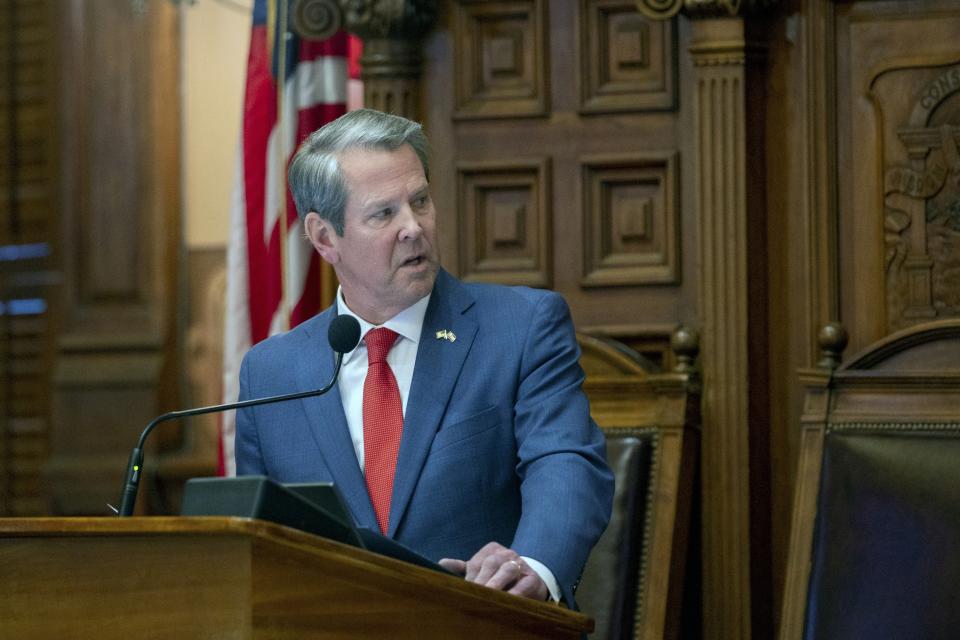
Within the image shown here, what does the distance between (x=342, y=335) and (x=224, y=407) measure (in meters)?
0.23

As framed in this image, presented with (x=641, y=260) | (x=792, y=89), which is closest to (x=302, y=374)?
(x=641, y=260)

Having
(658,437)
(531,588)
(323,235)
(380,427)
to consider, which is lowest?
(531,588)

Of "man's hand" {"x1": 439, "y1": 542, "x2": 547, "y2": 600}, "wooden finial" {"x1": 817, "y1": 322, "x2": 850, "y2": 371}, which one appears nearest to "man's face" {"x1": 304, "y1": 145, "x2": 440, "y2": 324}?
"man's hand" {"x1": 439, "y1": 542, "x2": 547, "y2": 600}

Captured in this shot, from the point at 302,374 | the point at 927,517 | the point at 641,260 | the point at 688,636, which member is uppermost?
the point at 641,260

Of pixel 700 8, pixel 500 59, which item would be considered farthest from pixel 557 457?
pixel 500 59

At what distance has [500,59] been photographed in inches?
155

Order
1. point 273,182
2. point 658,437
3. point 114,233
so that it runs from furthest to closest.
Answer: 1. point 114,233
2. point 273,182
3. point 658,437

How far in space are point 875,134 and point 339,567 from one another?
2244 millimetres

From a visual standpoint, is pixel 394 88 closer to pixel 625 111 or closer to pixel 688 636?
pixel 625 111

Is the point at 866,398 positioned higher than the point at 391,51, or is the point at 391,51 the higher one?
the point at 391,51

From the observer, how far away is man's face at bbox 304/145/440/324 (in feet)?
8.60

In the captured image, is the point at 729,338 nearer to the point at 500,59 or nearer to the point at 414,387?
the point at 500,59

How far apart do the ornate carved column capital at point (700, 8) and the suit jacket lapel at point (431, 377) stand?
119 centimetres

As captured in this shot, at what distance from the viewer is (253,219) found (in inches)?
173
